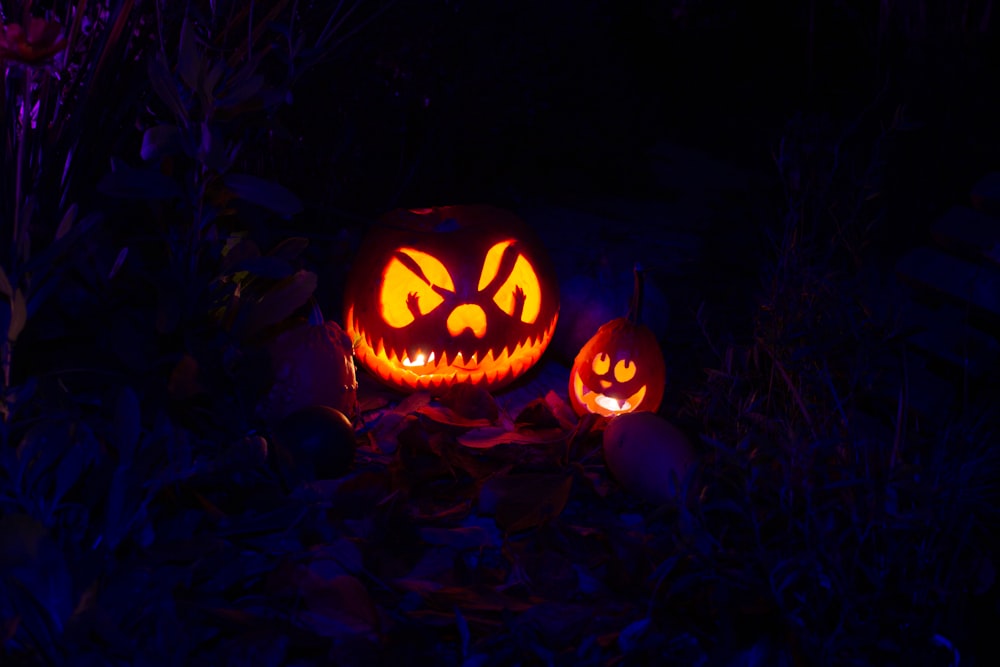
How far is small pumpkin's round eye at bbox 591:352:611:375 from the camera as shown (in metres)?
2.34

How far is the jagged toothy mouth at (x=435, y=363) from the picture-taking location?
8.26ft

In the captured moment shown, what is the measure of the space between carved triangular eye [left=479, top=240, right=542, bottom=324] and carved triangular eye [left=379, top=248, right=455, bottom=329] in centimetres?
13

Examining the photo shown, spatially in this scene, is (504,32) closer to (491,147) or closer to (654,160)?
(491,147)

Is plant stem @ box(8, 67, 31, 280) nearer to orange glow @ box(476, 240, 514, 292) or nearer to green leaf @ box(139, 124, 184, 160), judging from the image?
green leaf @ box(139, 124, 184, 160)

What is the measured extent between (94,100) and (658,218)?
339 centimetres

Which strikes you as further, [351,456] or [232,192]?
[351,456]

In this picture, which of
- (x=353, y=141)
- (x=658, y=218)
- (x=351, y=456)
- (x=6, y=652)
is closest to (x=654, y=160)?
(x=658, y=218)

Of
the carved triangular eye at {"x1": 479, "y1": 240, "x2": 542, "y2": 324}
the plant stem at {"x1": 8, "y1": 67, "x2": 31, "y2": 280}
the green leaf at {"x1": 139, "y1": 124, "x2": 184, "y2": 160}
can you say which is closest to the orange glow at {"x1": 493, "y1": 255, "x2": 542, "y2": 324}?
the carved triangular eye at {"x1": 479, "y1": 240, "x2": 542, "y2": 324}

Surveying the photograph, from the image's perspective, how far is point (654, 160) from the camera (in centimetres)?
618

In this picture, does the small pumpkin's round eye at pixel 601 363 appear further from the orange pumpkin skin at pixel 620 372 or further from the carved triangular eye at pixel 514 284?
the carved triangular eye at pixel 514 284

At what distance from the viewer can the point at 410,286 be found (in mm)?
2504

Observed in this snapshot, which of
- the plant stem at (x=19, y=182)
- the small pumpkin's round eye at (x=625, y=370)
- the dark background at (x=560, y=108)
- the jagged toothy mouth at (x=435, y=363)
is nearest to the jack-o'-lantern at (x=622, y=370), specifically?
the small pumpkin's round eye at (x=625, y=370)

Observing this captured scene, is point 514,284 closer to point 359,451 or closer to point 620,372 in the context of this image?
point 620,372

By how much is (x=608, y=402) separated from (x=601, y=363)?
0.36 ft
